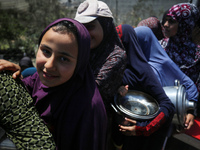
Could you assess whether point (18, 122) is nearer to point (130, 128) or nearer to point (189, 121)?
point (130, 128)

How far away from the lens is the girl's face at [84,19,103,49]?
134 centimetres

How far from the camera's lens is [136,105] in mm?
1481

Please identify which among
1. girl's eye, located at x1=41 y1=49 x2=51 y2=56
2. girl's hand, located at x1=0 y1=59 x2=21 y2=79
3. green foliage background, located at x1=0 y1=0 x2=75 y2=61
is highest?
girl's eye, located at x1=41 y1=49 x2=51 y2=56

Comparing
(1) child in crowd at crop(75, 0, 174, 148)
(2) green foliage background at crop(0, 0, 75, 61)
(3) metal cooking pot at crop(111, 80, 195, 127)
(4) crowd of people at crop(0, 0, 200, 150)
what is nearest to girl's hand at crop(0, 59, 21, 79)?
(4) crowd of people at crop(0, 0, 200, 150)

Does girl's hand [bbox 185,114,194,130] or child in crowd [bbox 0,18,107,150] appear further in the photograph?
girl's hand [bbox 185,114,194,130]

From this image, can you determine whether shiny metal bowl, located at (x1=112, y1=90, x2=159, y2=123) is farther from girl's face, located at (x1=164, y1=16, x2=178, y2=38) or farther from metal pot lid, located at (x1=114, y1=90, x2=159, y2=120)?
girl's face, located at (x1=164, y1=16, x2=178, y2=38)

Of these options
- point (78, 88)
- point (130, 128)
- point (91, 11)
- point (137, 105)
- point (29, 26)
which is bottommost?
point (29, 26)

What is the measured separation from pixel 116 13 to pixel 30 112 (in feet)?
23.6

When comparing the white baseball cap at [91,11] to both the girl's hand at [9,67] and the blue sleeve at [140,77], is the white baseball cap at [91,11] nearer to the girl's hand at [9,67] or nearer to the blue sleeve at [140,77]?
the blue sleeve at [140,77]

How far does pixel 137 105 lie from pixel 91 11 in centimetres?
97

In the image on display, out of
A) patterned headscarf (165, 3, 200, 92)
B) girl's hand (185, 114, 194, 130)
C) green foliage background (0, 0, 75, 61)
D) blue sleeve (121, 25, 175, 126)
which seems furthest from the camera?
green foliage background (0, 0, 75, 61)

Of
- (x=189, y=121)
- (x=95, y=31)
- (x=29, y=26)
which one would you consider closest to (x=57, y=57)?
(x=95, y=31)

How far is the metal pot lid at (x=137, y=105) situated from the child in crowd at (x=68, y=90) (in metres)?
0.34

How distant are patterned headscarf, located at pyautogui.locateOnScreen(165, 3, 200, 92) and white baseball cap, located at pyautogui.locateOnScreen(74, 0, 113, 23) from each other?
1.05 metres
